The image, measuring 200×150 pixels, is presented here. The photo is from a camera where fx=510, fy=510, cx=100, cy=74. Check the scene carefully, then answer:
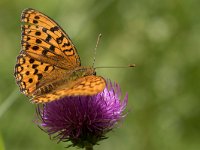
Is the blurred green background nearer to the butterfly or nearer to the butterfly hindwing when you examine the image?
the butterfly

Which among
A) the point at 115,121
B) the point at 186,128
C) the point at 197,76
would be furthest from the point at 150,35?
the point at 115,121

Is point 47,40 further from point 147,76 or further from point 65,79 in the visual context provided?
point 147,76

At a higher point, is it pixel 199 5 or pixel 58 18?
pixel 199 5

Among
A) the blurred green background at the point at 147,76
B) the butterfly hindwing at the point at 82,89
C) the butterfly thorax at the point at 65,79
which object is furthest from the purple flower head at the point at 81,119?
the blurred green background at the point at 147,76

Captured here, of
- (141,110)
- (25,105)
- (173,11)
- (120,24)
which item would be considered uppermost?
(173,11)

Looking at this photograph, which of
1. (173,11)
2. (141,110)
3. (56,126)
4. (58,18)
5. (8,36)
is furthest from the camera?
(8,36)

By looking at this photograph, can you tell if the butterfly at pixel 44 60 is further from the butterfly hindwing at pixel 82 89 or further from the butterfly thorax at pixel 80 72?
the butterfly hindwing at pixel 82 89

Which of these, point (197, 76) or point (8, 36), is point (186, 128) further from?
point (8, 36)
